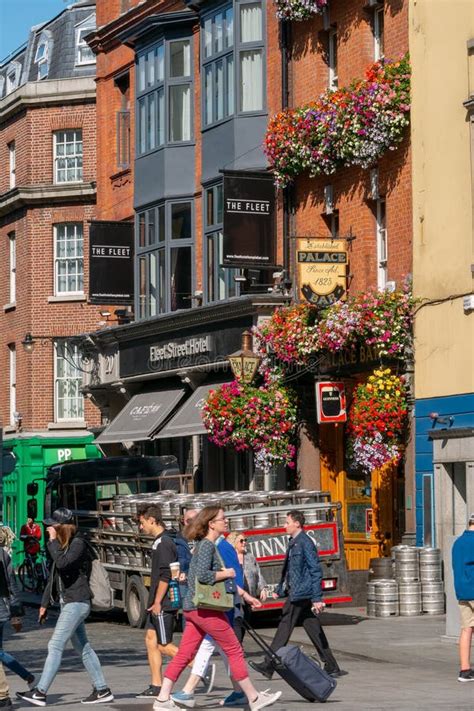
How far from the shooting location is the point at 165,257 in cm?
3544

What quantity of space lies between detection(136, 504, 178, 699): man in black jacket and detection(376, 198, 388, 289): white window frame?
12808 millimetres

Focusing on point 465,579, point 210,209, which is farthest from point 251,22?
point 465,579

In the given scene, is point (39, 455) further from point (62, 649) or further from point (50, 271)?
point (62, 649)

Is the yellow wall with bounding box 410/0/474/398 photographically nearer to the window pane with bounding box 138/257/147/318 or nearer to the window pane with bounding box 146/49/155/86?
the window pane with bounding box 146/49/155/86

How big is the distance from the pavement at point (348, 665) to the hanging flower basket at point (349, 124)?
7811mm

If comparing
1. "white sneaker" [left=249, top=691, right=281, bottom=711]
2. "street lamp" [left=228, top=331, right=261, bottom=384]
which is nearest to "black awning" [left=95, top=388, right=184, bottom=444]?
"street lamp" [left=228, top=331, right=261, bottom=384]

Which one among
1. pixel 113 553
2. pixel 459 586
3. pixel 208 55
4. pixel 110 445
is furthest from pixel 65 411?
pixel 459 586

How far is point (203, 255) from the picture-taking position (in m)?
33.8

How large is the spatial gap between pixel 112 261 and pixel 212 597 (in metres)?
23.6

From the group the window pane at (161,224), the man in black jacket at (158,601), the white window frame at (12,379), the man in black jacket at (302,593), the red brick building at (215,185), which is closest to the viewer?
the man in black jacket at (158,601)

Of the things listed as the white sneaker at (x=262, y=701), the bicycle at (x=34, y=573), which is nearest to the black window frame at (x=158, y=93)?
the bicycle at (x=34, y=573)

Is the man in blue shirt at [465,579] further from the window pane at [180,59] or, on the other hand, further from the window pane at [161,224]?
the window pane at [180,59]

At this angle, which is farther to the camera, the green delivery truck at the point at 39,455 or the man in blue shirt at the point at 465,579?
the green delivery truck at the point at 39,455

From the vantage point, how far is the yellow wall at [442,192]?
993 inches
